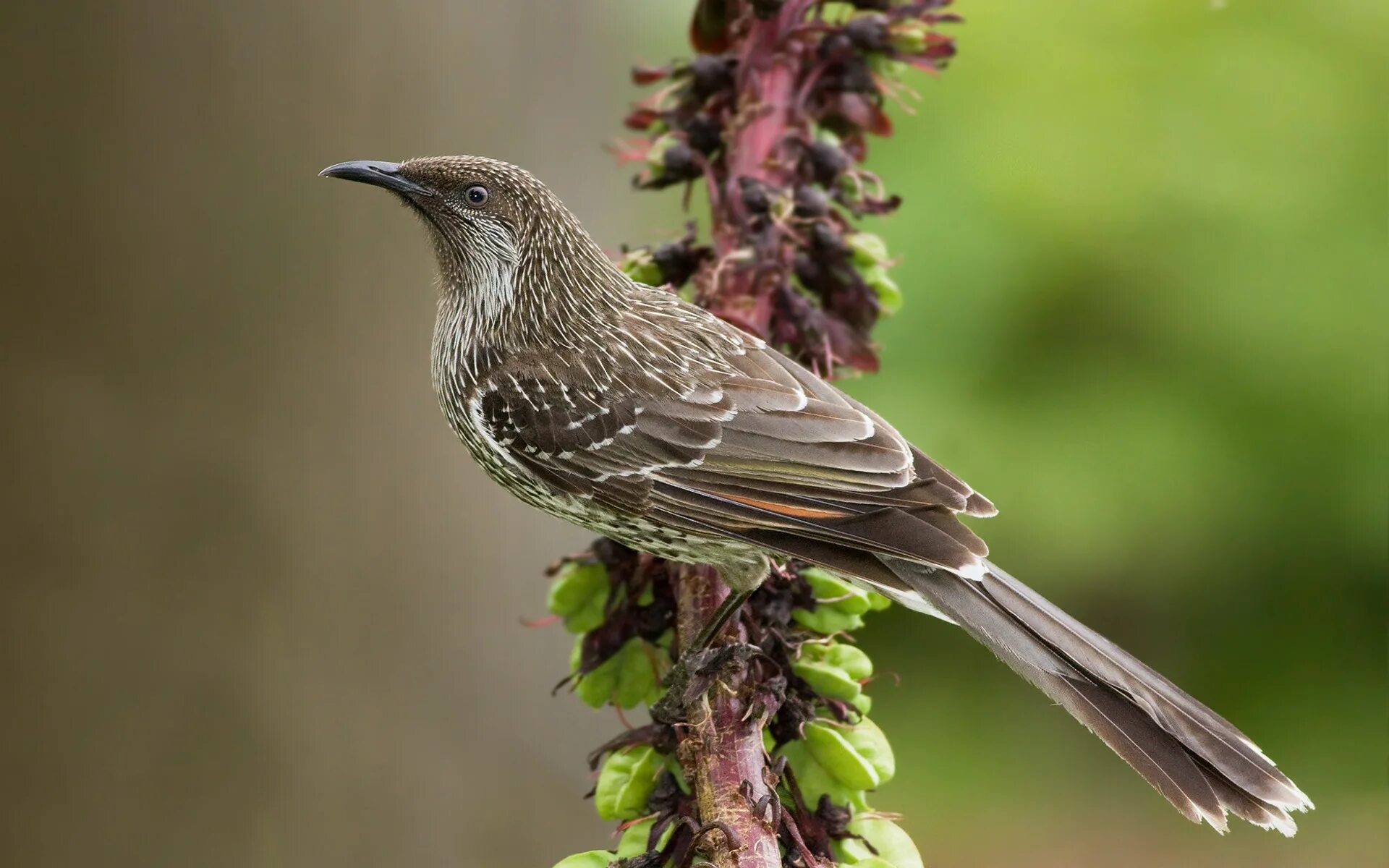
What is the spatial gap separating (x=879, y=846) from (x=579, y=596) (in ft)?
1.67

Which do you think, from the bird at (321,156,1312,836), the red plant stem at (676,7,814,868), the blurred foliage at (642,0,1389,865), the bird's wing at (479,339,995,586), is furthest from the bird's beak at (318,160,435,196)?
the blurred foliage at (642,0,1389,865)

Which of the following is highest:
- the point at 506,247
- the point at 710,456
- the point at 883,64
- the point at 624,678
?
the point at 883,64

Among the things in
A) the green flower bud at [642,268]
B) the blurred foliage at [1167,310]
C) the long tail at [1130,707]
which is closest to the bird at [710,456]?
the long tail at [1130,707]

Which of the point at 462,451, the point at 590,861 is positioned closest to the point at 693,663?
the point at 590,861

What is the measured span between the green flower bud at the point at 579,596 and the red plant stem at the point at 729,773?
0.24 m

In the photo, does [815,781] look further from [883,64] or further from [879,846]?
[883,64]

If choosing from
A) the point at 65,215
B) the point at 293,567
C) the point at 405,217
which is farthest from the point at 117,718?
the point at 405,217

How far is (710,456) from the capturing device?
6.53 ft

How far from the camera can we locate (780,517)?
1.80m

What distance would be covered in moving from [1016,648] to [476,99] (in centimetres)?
180

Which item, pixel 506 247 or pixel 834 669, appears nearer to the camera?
pixel 834 669

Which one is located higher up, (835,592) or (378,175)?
(378,175)

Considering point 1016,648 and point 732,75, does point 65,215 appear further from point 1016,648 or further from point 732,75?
point 1016,648

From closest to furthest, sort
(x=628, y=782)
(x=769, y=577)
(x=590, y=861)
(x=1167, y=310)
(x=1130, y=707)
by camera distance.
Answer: (x=590, y=861) → (x=628, y=782) → (x=1130, y=707) → (x=769, y=577) → (x=1167, y=310)
